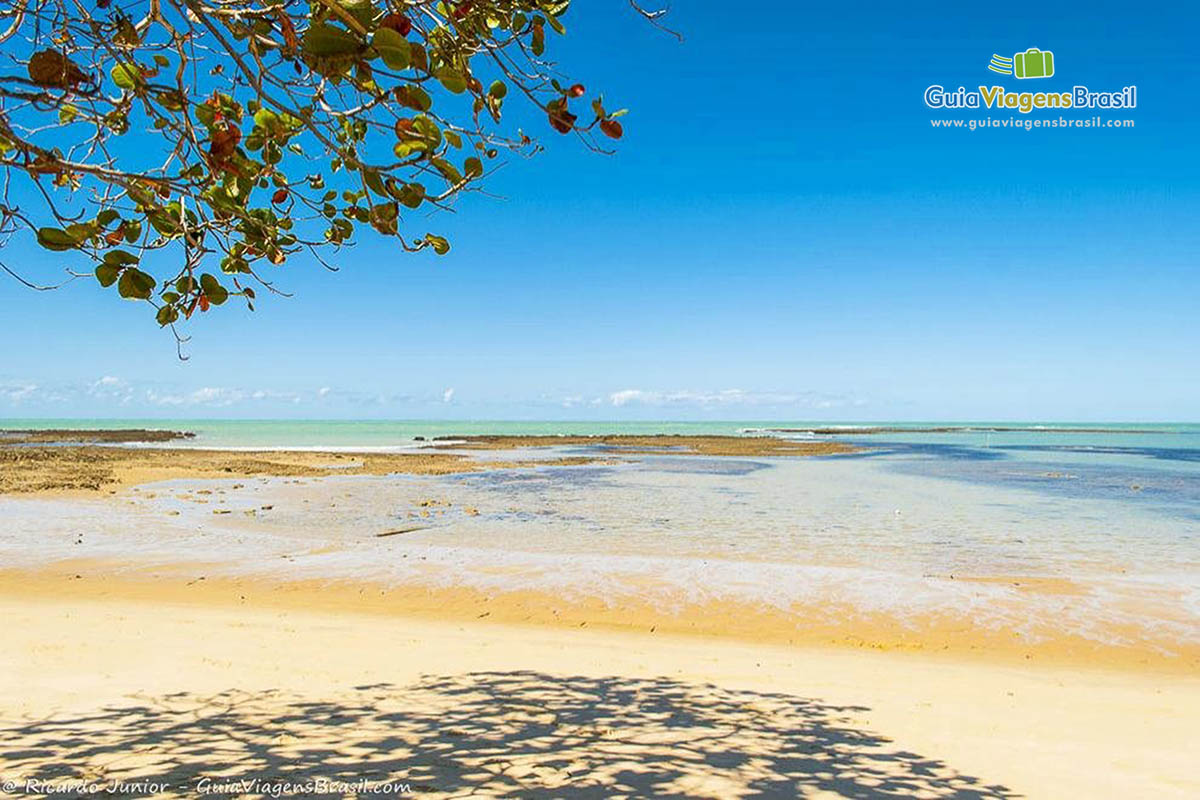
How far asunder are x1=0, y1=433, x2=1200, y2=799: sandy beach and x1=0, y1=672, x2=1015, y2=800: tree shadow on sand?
0.08ft

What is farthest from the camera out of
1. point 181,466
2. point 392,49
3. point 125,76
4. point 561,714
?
point 181,466

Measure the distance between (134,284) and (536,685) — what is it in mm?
5476

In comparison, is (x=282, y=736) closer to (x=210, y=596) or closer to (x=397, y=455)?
(x=210, y=596)

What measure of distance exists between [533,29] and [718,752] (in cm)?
477

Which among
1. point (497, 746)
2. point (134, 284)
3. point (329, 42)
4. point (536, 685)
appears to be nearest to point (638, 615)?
point (536, 685)

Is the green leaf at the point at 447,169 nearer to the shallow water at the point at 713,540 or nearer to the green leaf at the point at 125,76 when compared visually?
the green leaf at the point at 125,76

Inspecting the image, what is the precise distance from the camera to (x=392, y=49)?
1990 millimetres

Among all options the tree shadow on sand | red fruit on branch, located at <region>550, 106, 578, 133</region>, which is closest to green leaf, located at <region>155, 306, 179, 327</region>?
red fruit on branch, located at <region>550, 106, 578, 133</region>

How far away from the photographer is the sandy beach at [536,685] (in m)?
4.76

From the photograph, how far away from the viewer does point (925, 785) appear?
474 centimetres

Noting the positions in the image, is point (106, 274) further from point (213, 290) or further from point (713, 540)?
point (713, 540)

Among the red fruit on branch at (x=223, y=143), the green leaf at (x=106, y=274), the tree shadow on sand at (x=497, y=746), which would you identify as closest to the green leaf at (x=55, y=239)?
the green leaf at (x=106, y=274)

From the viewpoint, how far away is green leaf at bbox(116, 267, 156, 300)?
2.26 meters

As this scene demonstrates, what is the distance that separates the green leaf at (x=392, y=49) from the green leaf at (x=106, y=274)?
3.55ft
